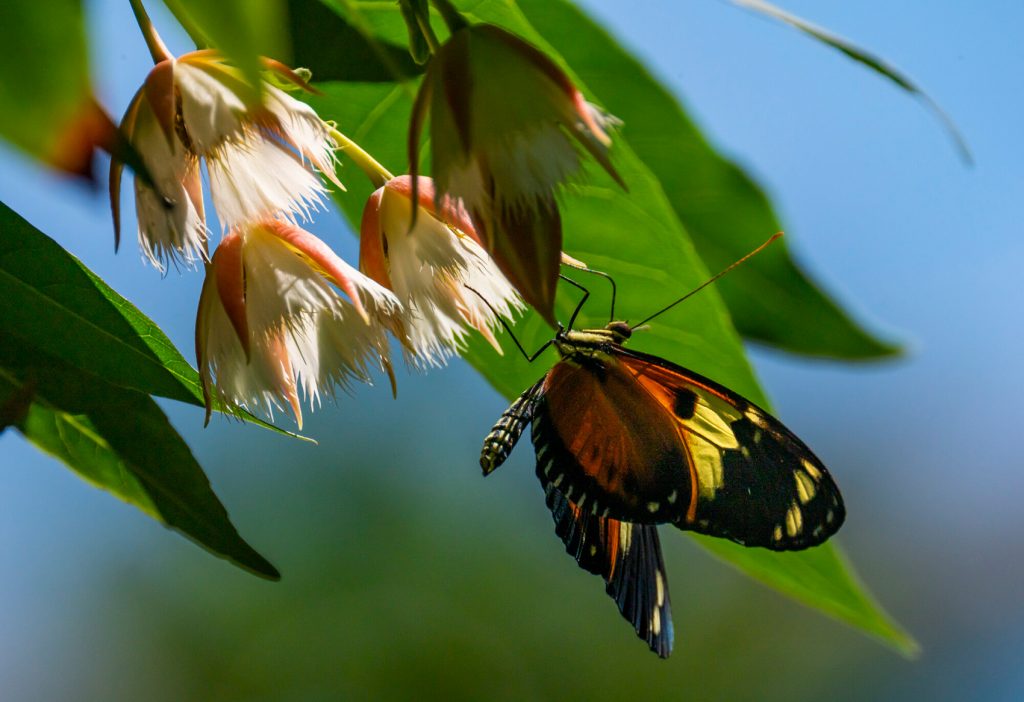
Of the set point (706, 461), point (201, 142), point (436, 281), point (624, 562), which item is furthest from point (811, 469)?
point (201, 142)

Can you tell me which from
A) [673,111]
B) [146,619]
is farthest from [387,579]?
[673,111]

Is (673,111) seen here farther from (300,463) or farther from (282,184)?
(300,463)

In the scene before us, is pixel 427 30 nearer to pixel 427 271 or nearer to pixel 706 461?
pixel 427 271

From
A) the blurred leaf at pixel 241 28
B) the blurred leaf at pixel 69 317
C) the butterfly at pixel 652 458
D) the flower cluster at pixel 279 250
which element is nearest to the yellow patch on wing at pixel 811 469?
the butterfly at pixel 652 458

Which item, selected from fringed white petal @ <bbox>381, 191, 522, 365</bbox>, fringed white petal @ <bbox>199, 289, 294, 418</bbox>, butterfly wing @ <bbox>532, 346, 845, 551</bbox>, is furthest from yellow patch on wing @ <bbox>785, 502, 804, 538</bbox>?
fringed white petal @ <bbox>199, 289, 294, 418</bbox>

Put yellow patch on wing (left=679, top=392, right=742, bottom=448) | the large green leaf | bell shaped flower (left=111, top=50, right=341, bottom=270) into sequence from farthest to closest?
yellow patch on wing (left=679, top=392, right=742, bottom=448) → the large green leaf → bell shaped flower (left=111, top=50, right=341, bottom=270)

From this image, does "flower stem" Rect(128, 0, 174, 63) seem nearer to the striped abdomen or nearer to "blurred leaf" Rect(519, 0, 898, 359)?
"blurred leaf" Rect(519, 0, 898, 359)

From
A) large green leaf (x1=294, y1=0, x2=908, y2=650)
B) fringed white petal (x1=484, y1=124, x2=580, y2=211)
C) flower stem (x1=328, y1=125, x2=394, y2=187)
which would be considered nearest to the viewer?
fringed white petal (x1=484, y1=124, x2=580, y2=211)

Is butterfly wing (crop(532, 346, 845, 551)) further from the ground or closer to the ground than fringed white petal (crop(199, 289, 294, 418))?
closer to the ground
